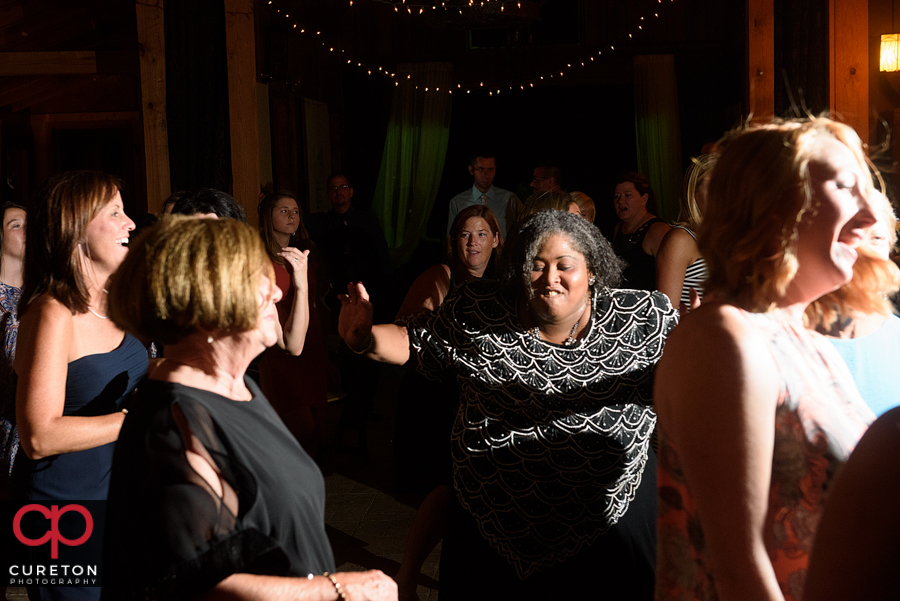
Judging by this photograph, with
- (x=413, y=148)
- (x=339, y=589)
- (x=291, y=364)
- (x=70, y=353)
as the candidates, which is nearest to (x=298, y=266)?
(x=291, y=364)

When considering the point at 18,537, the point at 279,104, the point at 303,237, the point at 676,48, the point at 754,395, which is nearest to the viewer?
the point at 754,395

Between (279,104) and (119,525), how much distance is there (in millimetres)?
6508

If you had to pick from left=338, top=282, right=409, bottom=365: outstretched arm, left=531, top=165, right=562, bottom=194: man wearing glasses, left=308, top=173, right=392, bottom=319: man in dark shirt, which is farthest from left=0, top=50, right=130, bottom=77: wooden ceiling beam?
left=338, top=282, right=409, bottom=365: outstretched arm

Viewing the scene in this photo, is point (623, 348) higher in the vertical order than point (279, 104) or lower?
lower

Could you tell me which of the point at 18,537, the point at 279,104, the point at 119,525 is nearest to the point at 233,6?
the point at 279,104

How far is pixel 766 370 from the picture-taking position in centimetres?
Answer: 105

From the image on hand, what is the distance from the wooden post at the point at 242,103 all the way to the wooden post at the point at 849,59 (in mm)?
3533

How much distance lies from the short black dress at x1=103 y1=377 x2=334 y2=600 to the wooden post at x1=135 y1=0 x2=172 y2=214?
3751 mm

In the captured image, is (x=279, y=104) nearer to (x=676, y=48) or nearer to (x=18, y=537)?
(x=676, y=48)

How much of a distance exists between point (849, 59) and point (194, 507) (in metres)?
4.80

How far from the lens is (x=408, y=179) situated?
876 centimetres

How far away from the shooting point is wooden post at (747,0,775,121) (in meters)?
4.59

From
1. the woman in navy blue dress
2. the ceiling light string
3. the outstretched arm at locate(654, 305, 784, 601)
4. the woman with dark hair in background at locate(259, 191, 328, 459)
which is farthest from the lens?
the ceiling light string

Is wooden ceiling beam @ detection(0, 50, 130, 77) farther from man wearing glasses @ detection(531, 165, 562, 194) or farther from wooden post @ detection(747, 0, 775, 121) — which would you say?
wooden post @ detection(747, 0, 775, 121)
